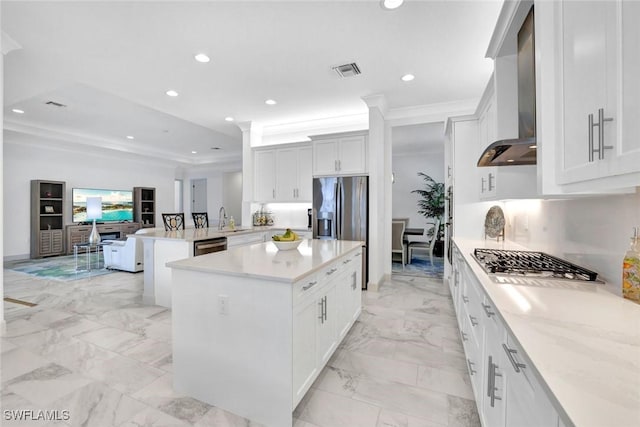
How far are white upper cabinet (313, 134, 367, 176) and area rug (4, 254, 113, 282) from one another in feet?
15.4

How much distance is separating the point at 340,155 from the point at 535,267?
3372mm

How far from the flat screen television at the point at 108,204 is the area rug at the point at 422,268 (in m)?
8.27

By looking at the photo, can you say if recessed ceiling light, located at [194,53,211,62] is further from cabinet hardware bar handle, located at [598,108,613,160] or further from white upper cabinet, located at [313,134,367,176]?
cabinet hardware bar handle, located at [598,108,613,160]

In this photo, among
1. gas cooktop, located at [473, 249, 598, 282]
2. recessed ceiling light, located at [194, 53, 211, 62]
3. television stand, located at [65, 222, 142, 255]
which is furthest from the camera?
television stand, located at [65, 222, 142, 255]

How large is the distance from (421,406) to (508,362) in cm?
102

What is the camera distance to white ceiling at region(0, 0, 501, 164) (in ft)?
7.86

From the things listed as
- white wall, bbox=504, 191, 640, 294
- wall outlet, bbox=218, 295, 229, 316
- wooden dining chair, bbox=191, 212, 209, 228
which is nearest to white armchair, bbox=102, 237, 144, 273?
wooden dining chair, bbox=191, 212, 209, 228

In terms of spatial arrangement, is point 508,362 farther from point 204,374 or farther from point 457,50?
point 457,50

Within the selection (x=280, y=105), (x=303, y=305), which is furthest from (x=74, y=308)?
(x=280, y=105)

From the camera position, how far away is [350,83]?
3766 millimetres

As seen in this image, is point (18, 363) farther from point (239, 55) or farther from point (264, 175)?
point (264, 175)

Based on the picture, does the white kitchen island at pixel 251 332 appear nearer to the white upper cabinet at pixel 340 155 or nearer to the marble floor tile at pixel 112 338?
the marble floor tile at pixel 112 338

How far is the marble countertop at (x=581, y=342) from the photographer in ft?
1.89

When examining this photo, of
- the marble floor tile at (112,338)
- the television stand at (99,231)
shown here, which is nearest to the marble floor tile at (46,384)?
the marble floor tile at (112,338)
